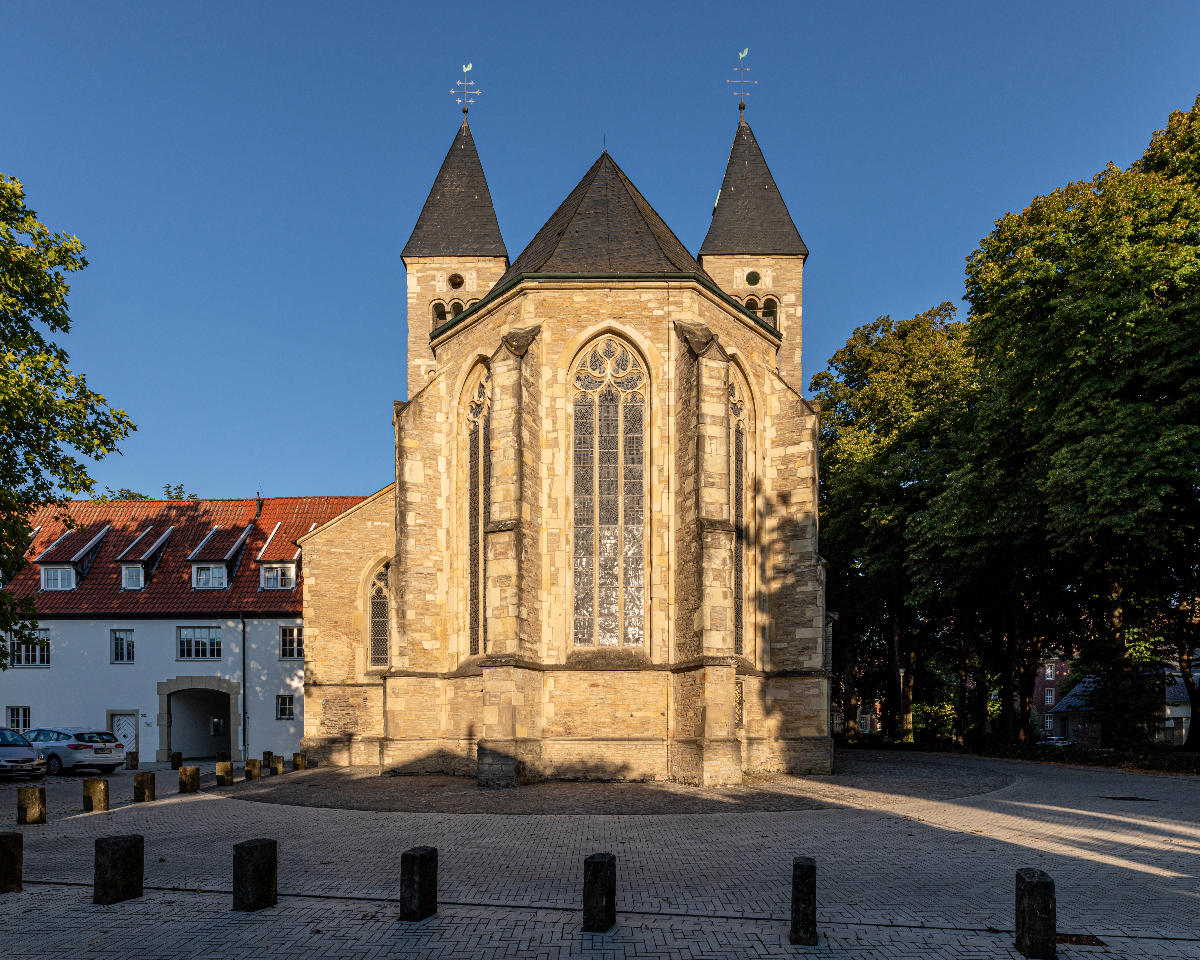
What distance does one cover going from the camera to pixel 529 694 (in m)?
17.7

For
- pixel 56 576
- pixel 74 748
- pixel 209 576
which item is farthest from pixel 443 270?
pixel 74 748

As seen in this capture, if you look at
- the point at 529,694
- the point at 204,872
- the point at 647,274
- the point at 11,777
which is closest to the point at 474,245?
the point at 647,274

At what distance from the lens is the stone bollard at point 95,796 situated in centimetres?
1497

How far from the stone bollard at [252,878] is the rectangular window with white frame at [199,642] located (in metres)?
23.4

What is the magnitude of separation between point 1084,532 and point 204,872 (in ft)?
56.2

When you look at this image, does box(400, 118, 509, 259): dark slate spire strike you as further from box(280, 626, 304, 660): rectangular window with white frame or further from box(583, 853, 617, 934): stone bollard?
box(583, 853, 617, 934): stone bollard

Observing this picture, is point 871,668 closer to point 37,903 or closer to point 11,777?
point 11,777

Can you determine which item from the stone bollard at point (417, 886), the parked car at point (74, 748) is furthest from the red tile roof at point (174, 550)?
the stone bollard at point (417, 886)

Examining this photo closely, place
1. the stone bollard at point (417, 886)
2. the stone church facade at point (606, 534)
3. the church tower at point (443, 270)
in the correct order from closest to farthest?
the stone bollard at point (417, 886), the stone church facade at point (606, 534), the church tower at point (443, 270)

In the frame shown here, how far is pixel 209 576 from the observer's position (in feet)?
100

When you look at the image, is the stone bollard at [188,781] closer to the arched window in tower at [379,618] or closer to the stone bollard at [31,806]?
the stone bollard at [31,806]

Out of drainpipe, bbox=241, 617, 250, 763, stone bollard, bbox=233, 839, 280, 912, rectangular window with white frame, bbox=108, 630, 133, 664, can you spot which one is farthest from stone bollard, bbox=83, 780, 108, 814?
rectangular window with white frame, bbox=108, 630, 133, 664

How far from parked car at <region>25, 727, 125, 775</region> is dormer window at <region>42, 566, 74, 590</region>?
7.72 metres

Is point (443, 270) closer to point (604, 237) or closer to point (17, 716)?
point (604, 237)
